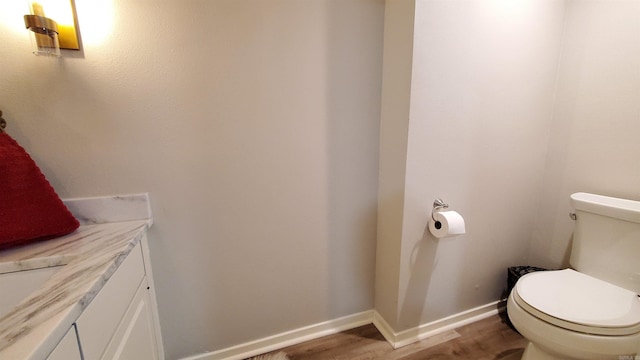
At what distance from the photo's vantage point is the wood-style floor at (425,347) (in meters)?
1.44

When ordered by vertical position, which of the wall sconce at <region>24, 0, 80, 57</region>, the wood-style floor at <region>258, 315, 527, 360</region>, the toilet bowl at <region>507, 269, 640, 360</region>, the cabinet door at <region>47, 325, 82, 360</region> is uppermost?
the wall sconce at <region>24, 0, 80, 57</region>

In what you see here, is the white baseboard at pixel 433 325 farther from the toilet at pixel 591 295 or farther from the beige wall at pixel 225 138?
the toilet at pixel 591 295

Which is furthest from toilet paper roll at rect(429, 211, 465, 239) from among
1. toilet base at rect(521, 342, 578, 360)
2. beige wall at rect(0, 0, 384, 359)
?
toilet base at rect(521, 342, 578, 360)

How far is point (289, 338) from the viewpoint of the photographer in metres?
1.53

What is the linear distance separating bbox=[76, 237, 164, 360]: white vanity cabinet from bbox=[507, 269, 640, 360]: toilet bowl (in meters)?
1.52

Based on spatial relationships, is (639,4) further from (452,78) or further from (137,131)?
(137,131)

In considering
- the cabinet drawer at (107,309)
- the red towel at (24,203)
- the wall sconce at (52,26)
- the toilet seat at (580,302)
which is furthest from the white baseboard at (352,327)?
the wall sconce at (52,26)

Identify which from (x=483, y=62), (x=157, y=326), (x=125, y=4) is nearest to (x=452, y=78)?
(x=483, y=62)

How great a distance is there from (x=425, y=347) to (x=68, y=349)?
1588 millimetres

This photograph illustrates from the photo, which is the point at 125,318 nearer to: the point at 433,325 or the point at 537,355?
the point at 433,325

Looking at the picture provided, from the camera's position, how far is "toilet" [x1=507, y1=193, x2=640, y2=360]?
98cm

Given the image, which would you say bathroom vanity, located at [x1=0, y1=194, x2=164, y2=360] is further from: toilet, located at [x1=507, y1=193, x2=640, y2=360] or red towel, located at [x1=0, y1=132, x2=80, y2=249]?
toilet, located at [x1=507, y1=193, x2=640, y2=360]

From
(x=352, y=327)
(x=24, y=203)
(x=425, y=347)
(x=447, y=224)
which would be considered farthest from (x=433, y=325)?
(x=24, y=203)

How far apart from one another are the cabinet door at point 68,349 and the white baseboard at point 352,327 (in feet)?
3.14
